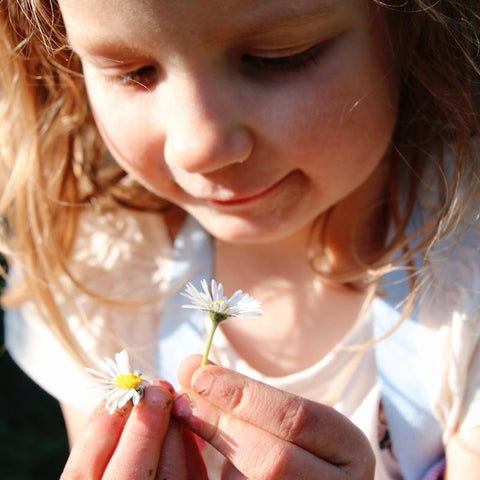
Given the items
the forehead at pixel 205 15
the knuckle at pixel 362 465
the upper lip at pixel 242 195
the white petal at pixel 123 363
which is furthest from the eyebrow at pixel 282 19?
the knuckle at pixel 362 465

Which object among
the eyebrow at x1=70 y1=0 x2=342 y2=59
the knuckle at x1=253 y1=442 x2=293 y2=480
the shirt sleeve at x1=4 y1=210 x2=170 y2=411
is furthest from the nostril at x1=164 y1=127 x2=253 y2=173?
the shirt sleeve at x1=4 y1=210 x2=170 y2=411

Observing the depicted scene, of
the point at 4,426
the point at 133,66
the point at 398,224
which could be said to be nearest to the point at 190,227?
the point at 398,224

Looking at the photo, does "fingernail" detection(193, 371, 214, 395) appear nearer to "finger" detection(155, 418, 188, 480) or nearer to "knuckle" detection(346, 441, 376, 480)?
"finger" detection(155, 418, 188, 480)

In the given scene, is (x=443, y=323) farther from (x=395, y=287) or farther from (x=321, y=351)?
(x=321, y=351)

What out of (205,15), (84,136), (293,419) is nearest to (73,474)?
(293,419)

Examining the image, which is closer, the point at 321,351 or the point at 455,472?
the point at 455,472

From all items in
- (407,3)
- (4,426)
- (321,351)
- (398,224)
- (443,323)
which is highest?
(407,3)
